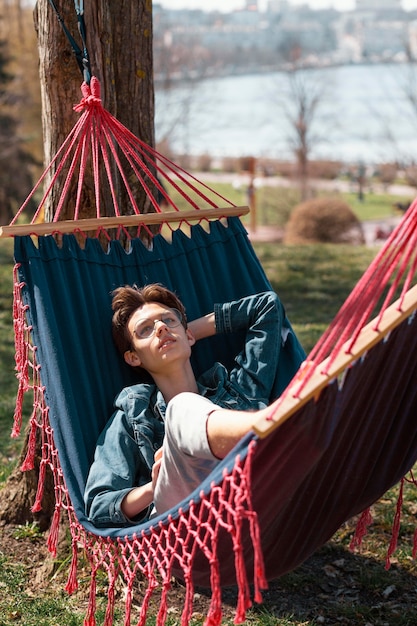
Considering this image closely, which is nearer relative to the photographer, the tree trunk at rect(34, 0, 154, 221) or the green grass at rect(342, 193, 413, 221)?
the tree trunk at rect(34, 0, 154, 221)

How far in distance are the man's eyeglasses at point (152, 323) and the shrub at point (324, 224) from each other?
8.02 metres

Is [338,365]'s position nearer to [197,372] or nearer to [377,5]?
[197,372]

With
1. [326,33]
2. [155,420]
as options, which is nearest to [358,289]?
[155,420]

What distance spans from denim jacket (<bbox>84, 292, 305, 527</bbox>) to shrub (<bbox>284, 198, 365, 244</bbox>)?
25.9 ft

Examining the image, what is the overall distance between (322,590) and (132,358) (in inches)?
33.6

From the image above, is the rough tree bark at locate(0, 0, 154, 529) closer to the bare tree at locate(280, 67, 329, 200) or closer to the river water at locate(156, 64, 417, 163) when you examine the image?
the river water at locate(156, 64, 417, 163)

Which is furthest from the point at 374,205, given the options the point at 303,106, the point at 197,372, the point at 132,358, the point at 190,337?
the point at 132,358

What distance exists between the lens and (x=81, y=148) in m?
2.52

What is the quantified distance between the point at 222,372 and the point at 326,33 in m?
37.3

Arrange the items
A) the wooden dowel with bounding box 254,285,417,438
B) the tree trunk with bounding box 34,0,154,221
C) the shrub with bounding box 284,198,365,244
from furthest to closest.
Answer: the shrub with bounding box 284,198,365,244, the tree trunk with bounding box 34,0,154,221, the wooden dowel with bounding box 254,285,417,438

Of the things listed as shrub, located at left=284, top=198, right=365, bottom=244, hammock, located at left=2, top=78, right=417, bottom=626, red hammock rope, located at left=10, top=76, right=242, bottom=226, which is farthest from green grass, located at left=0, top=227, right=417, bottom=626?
shrub, located at left=284, top=198, right=365, bottom=244

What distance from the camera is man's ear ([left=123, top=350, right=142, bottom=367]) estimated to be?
2316 millimetres

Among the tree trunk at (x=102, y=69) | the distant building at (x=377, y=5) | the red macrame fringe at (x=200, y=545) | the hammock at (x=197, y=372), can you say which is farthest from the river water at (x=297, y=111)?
the red macrame fringe at (x=200, y=545)

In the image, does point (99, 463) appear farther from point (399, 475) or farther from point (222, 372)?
point (399, 475)
